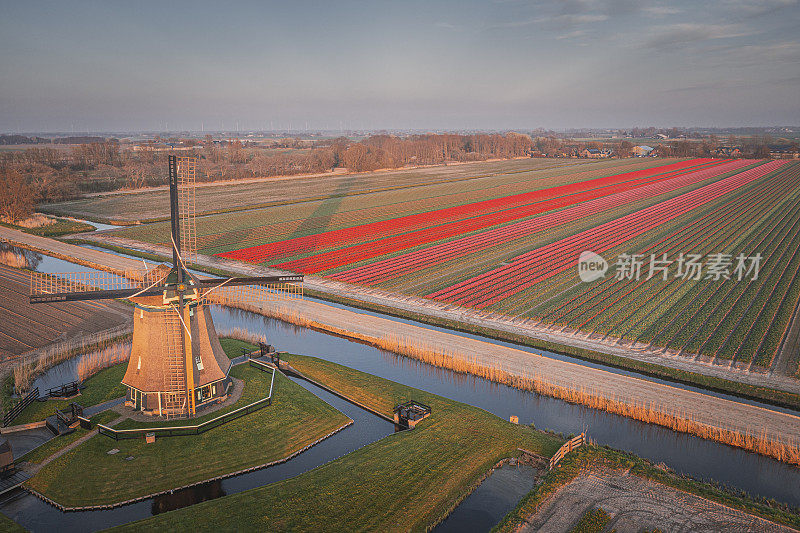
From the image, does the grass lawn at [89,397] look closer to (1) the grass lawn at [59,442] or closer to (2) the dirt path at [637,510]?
(1) the grass lawn at [59,442]

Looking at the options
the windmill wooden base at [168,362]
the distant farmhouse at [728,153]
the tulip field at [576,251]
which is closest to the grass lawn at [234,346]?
the windmill wooden base at [168,362]

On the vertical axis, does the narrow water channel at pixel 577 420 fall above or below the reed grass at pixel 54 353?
below

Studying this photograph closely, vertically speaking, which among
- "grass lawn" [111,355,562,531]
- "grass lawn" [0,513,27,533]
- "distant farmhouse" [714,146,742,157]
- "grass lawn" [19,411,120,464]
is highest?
"distant farmhouse" [714,146,742,157]

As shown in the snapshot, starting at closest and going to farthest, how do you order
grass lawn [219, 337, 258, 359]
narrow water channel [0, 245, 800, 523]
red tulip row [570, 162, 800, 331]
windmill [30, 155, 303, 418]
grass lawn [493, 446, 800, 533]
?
grass lawn [493, 446, 800, 533]
narrow water channel [0, 245, 800, 523]
windmill [30, 155, 303, 418]
grass lawn [219, 337, 258, 359]
red tulip row [570, 162, 800, 331]


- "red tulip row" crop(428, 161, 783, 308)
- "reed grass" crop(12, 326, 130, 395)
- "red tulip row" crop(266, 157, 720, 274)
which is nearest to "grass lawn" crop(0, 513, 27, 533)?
"reed grass" crop(12, 326, 130, 395)

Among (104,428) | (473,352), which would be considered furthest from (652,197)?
(104,428)

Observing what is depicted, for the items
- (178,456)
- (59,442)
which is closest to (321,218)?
(59,442)

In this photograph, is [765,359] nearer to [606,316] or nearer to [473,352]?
[606,316]

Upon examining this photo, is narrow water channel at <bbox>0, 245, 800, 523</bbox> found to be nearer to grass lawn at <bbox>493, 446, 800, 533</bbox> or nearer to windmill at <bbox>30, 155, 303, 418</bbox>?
grass lawn at <bbox>493, 446, 800, 533</bbox>
